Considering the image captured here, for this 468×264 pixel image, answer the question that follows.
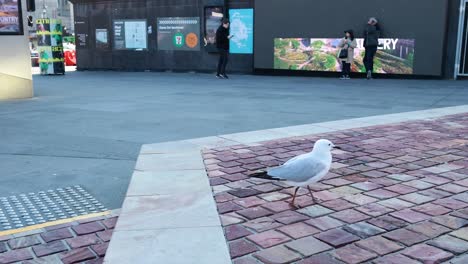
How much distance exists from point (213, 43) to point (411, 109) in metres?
12.0

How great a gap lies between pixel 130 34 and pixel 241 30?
6.18m

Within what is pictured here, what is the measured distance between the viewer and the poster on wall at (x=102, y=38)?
23.9m

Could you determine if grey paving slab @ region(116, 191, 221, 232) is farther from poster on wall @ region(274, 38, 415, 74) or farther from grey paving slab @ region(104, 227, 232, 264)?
poster on wall @ region(274, 38, 415, 74)

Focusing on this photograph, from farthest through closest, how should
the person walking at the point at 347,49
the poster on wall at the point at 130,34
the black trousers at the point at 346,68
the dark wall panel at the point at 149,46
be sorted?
1. the poster on wall at the point at 130,34
2. the dark wall panel at the point at 149,46
3. the black trousers at the point at 346,68
4. the person walking at the point at 347,49

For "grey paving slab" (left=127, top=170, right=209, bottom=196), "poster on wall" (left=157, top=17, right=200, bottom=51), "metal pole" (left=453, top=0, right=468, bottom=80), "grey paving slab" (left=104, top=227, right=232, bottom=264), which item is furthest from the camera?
"poster on wall" (left=157, top=17, right=200, bottom=51)

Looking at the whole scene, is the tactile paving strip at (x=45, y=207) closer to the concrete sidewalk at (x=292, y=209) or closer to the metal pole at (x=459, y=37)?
the concrete sidewalk at (x=292, y=209)

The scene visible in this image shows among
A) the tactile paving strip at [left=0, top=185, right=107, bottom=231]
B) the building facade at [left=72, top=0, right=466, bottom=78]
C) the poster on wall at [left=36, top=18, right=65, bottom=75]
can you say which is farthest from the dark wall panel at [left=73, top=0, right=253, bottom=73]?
the tactile paving strip at [left=0, top=185, right=107, bottom=231]

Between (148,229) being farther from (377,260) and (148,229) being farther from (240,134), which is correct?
(240,134)

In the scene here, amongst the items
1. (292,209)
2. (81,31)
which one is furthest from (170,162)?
(81,31)

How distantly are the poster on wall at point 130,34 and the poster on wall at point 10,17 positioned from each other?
1073 centimetres

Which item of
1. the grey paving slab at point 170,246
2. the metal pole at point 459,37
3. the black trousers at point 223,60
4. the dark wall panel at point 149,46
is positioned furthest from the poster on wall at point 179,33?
the grey paving slab at point 170,246

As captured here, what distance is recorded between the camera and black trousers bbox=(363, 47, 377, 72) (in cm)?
1675

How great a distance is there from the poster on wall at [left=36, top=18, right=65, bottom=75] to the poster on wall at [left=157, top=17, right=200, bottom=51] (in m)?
4.39

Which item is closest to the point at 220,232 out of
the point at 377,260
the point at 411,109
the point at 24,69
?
the point at 377,260
